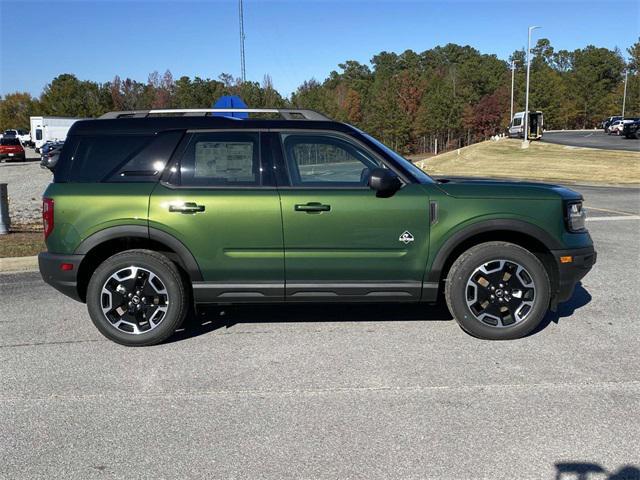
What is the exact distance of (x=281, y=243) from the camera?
466cm

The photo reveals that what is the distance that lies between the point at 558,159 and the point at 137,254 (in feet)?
107

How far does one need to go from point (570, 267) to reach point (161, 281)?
337 centimetres

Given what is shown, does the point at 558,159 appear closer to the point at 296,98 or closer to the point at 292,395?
the point at 292,395

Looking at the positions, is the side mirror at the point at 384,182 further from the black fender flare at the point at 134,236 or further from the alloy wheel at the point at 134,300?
the alloy wheel at the point at 134,300

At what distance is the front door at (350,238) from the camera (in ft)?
15.2

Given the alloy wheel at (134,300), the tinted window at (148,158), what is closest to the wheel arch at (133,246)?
the alloy wheel at (134,300)

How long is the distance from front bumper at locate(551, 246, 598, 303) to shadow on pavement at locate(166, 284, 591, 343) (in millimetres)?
480

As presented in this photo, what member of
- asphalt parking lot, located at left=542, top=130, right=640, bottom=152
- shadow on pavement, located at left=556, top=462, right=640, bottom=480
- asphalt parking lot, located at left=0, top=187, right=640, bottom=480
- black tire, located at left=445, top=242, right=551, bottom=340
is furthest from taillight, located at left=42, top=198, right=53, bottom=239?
asphalt parking lot, located at left=542, top=130, right=640, bottom=152

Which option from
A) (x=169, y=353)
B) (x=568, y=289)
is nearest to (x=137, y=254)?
(x=169, y=353)

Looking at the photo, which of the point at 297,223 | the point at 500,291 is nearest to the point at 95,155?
the point at 297,223

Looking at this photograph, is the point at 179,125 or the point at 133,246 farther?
the point at 133,246

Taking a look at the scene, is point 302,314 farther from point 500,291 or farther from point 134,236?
point 500,291

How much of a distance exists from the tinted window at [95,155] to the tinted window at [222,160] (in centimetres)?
41

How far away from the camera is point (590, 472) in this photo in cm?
286
